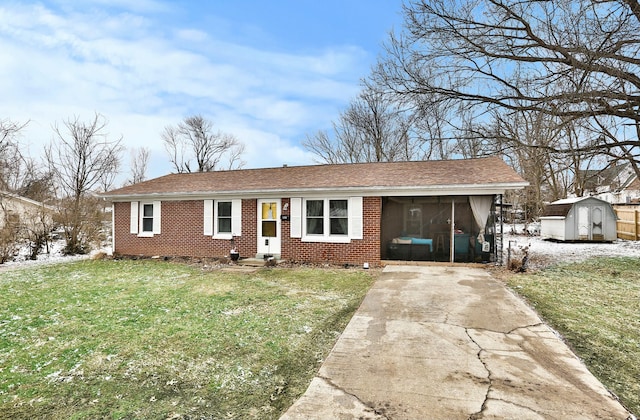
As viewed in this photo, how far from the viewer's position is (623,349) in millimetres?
3945

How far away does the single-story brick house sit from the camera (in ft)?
32.5

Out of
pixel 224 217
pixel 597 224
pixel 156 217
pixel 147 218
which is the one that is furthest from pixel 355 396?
pixel 597 224

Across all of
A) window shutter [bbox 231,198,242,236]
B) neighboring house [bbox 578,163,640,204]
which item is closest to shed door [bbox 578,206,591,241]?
neighboring house [bbox 578,163,640,204]

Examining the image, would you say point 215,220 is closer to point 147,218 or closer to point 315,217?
point 147,218

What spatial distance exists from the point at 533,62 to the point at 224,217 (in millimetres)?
11500

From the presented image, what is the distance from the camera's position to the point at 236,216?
11383 millimetres

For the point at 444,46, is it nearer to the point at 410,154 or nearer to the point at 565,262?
the point at 565,262

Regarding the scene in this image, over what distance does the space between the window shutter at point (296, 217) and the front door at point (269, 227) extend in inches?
22.3

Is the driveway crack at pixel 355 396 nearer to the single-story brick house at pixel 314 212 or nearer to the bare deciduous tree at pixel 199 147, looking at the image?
the single-story brick house at pixel 314 212

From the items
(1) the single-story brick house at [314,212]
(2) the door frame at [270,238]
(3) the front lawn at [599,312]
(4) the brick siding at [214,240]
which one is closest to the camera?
(3) the front lawn at [599,312]

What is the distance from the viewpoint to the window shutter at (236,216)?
1134 centimetres

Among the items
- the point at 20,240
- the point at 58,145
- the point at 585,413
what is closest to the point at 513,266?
the point at 585,413

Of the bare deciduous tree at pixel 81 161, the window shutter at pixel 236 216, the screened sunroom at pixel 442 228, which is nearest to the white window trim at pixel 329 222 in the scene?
the screened sunroom at pixel 442 228

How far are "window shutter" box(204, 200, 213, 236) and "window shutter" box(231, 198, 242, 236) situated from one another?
0.84m
